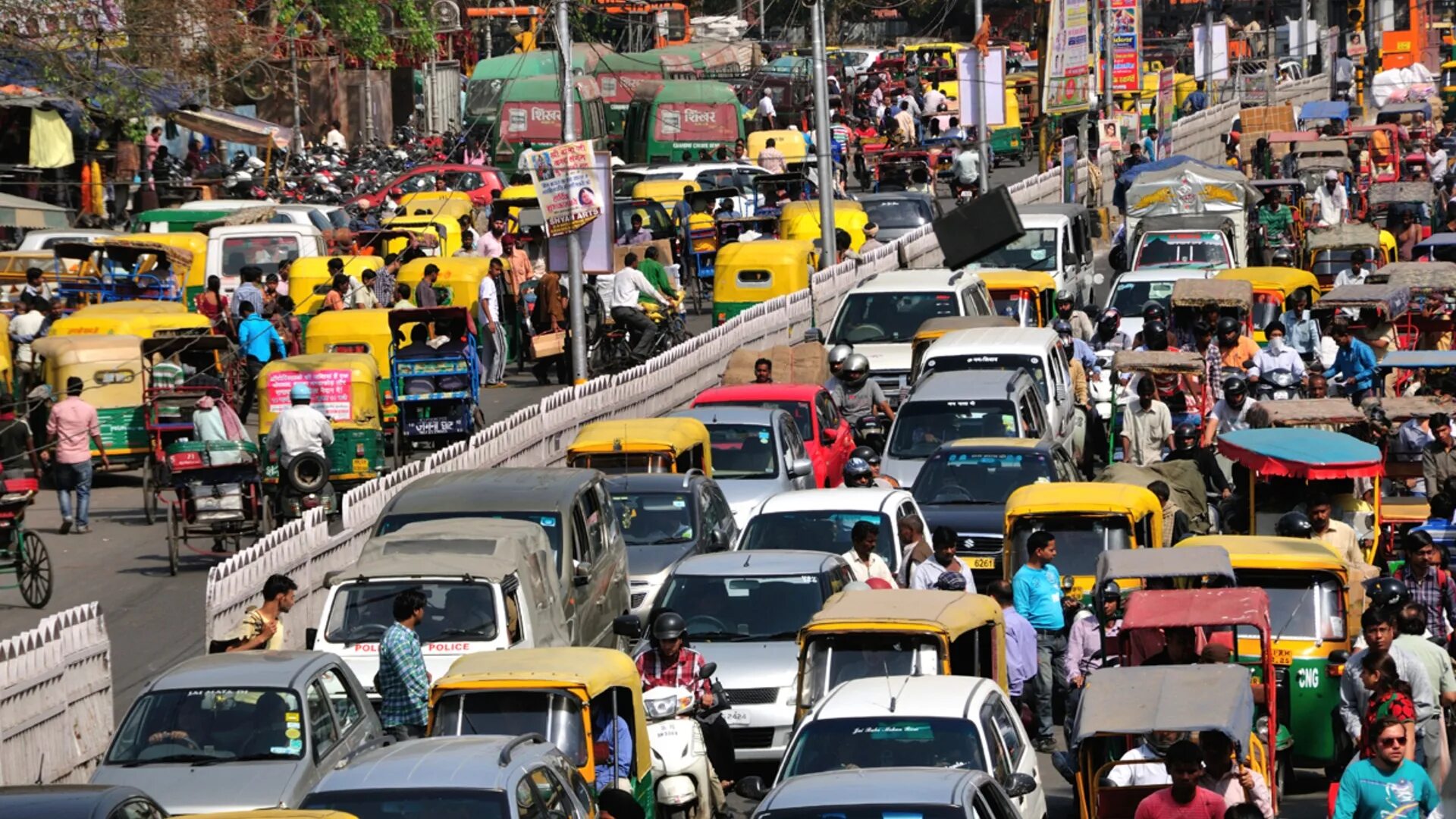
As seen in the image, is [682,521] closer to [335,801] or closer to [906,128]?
[335,801]

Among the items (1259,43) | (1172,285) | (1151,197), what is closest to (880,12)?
(1259,43)

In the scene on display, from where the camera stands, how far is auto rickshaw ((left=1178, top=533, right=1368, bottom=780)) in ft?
46.1

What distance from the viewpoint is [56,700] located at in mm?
14539

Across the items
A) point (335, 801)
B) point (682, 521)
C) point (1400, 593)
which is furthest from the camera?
point (682, 521)

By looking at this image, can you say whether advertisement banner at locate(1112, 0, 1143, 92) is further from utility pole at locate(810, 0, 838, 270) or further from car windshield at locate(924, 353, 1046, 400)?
car windshield at locate(924, 353, 1046, 400)

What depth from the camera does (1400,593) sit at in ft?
47.5

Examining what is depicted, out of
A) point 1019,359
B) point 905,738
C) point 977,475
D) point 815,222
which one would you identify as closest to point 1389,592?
point 905,738

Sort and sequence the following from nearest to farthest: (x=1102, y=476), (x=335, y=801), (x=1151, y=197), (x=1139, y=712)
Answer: (x=335, y=801), (x=1139, y=712), (x=1102, y=476), (x=1151, y=197)

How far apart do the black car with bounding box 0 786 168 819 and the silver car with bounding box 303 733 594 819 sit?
2.53 feet

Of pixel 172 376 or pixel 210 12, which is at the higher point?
pixel 210 12

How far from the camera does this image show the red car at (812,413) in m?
22.6

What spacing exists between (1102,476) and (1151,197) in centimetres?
1609

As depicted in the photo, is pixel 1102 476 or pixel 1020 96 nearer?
pixel 1102 476

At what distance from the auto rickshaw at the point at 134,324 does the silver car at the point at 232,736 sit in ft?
44.8
